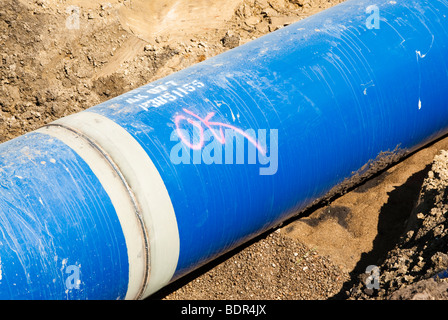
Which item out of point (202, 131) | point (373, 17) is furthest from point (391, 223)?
point (202, 131)

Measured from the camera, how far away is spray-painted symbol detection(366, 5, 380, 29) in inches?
213

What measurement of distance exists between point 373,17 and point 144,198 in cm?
298

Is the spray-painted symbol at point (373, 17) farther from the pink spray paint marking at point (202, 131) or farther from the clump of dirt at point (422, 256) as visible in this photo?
the pink spray paint marking at point (202, 131)

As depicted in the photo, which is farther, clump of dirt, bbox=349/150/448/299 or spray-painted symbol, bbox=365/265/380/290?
spray-painted symbol, bbox=365/265/380/290

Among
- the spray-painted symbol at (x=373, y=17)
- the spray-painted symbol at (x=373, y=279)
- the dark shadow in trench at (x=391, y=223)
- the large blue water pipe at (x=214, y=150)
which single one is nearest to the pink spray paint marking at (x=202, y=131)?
the large blue water pipe at (x=214, y=150)

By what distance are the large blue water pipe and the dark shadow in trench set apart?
45 centimetres

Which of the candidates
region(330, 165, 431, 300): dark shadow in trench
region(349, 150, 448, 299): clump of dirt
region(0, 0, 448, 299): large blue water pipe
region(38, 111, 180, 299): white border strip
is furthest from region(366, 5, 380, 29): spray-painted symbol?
region(38, 111, 180, 299): white border strip

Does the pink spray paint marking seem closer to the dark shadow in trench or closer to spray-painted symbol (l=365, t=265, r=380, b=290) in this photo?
spray-painted symbol (l=365, t=265, r=380, b=290)

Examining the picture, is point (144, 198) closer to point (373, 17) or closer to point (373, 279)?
point (373, 279)

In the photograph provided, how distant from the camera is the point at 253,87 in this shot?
189 inches
